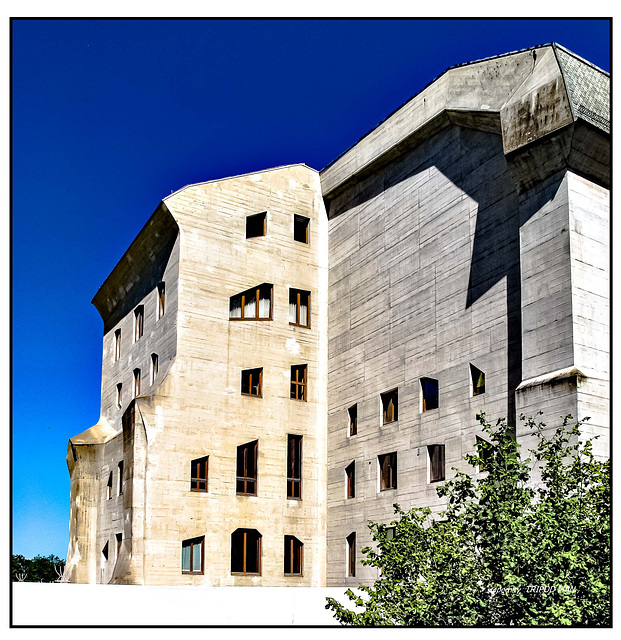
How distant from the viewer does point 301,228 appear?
1642 inches

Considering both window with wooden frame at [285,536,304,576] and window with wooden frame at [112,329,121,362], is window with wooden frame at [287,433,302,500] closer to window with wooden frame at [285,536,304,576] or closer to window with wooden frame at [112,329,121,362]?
window with wooden frame at [285,536,304,576]

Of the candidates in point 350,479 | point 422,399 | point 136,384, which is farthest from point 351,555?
point 136,384

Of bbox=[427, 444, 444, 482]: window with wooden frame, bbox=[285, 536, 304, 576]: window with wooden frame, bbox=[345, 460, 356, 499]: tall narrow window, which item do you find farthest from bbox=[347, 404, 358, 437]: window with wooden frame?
bbox=[427, 444, 444, 482]: window with wooden frame

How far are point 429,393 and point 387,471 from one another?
3.82 m

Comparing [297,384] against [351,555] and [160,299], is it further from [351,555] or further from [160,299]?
[351,555]

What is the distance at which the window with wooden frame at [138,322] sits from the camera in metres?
43.5

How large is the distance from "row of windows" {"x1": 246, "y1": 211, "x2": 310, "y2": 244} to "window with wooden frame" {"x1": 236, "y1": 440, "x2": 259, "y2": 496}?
9.39 meters

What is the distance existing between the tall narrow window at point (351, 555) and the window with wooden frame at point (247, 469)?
4278 millimetres

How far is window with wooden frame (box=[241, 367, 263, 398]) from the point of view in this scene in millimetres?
38150

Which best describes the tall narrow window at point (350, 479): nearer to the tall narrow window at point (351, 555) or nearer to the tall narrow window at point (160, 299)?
the tall narrow window at point (351, 555)

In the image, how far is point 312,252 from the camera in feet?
135
